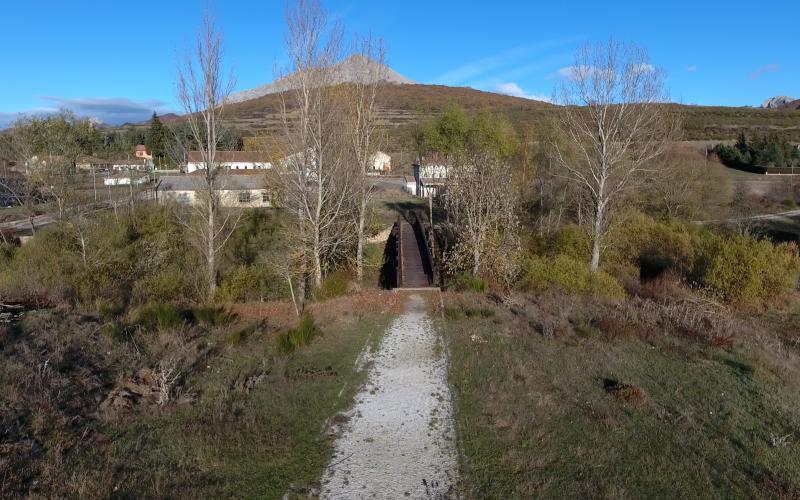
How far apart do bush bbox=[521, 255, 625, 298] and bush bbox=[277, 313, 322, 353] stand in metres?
8.99

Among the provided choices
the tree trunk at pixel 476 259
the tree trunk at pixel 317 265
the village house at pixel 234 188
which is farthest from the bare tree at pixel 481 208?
the village house at pixel 234 188

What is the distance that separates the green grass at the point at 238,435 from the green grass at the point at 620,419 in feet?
6.79

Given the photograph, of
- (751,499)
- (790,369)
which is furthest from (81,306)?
(790,369)

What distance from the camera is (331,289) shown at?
1770cm

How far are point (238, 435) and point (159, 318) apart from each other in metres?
6.71

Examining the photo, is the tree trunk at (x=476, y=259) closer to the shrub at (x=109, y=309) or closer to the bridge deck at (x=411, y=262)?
the bridge deck at (x=411, y=262)

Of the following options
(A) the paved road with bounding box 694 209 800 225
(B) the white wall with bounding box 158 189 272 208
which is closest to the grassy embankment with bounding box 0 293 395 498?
(B) the white wall with bounding box 158 189 272 208

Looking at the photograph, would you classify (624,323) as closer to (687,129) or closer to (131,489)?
(131,489)

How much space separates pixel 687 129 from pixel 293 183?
8404 cm

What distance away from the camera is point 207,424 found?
23.7 ft

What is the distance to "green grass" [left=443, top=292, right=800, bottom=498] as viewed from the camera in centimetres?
611

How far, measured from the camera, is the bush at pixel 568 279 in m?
18.0

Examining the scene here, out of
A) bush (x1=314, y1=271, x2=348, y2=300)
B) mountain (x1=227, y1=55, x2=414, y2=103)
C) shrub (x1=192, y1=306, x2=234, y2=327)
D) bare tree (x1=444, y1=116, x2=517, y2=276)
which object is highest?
mountain (x1=227, y1=55, x2=414, y2=103)

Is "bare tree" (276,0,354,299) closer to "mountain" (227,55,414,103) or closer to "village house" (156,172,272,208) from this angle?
"mountain" (227,55,414,103)
